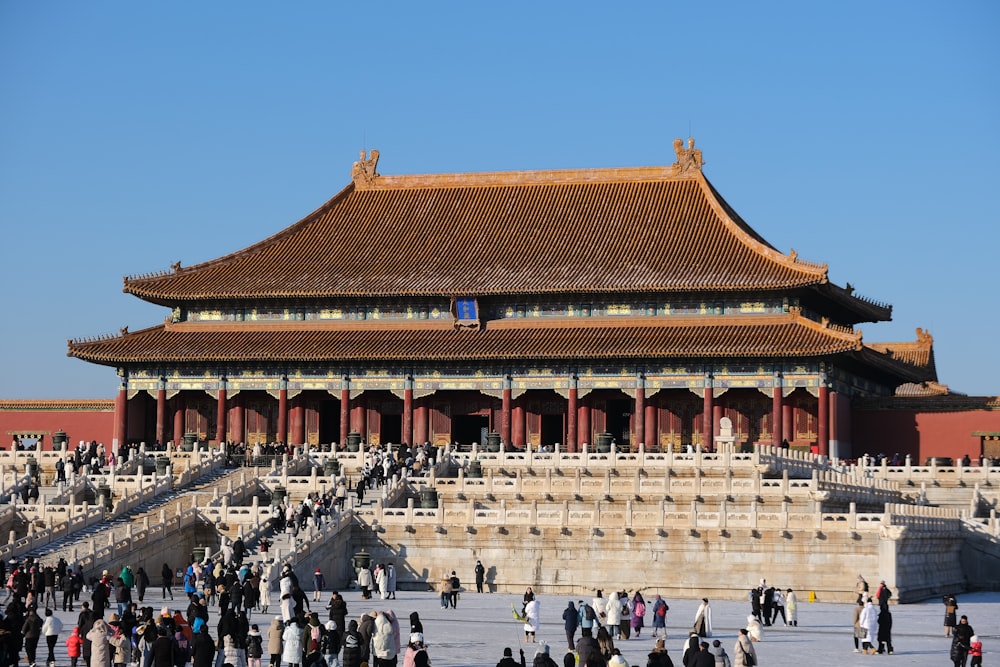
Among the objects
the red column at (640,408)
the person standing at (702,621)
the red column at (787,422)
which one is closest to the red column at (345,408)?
the red column at (640,408)

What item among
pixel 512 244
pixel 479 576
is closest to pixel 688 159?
pixel 512 244

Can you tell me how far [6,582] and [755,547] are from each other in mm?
18111

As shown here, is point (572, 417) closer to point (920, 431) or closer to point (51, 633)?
point (920, 431)

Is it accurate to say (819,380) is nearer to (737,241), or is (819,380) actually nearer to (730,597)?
(737,241)

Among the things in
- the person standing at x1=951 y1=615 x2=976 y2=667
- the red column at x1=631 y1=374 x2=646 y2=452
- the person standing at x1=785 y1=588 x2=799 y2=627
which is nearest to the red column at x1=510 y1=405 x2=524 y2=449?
the red column at x1=631 y1=374 x2=646 y2=452

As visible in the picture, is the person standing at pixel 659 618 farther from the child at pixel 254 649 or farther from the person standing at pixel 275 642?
the child at pixel 254 649

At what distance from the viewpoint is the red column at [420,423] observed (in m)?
72.1

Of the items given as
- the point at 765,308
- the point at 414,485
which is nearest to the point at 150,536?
the point at 414,485

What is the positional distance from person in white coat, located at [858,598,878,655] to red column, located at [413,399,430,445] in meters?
37.6

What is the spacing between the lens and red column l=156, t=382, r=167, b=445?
73562 mm

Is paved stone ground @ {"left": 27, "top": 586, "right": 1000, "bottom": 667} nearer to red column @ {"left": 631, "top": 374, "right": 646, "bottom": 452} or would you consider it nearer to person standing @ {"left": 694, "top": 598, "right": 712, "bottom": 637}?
person standing @ {"left": 694, "top": 598, "right": 712, "bottom": 637}

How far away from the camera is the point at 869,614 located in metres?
35.4

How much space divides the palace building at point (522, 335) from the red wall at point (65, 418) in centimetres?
174

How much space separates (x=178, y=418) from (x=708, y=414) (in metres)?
21.2
